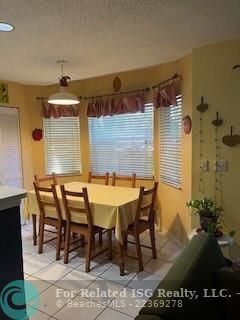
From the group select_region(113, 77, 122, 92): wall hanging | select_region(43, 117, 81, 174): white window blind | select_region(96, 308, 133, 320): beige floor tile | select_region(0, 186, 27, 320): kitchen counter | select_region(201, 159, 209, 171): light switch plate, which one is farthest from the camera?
select_region(43, 117, 81, 174): white window blind

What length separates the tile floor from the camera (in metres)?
2.16

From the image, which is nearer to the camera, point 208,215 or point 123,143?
point 208,215

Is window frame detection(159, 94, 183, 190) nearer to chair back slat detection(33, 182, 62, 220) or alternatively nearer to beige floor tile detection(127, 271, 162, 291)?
beige floor tile detection(127, 271, 162, 291)

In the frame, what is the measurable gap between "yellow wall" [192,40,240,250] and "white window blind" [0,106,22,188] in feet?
9.49

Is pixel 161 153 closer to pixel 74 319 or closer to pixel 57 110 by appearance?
pixel 57 110

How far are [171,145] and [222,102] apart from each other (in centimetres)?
103

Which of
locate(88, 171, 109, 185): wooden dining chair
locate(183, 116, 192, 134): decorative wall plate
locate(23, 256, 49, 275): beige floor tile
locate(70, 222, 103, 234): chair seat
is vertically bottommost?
locate(23, 256, 49, 275): beige floor tile

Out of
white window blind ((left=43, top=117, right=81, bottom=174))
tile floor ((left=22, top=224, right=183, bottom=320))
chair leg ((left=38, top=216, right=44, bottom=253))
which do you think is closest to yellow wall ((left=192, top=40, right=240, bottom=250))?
tile floor ((left=22, top=224, right=183, bottom=320))

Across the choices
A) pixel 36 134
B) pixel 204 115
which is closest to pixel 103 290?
pixel 204 115

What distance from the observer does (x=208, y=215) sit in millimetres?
2453

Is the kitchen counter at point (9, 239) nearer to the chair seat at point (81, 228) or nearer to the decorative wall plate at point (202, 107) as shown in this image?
the chair seat at point (81, 228)

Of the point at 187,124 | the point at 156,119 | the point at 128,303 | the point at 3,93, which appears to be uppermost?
the point at 3,93

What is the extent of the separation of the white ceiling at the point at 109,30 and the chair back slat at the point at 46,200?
1.56 metres

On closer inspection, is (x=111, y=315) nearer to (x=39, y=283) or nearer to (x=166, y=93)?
(x=39, y=283)
